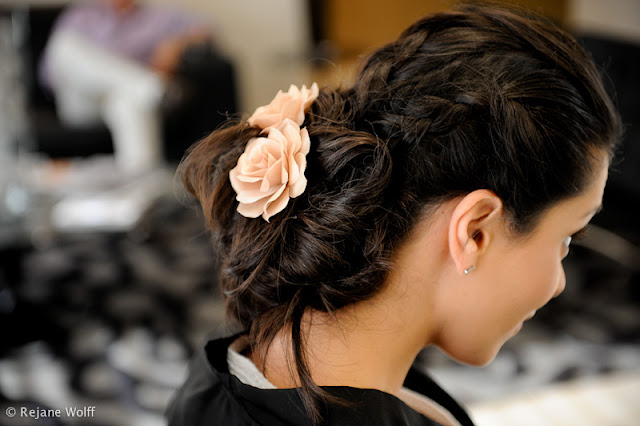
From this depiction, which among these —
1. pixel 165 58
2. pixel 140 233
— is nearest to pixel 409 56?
pixel 140 233

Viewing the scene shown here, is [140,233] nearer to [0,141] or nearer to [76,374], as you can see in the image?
[0,141]

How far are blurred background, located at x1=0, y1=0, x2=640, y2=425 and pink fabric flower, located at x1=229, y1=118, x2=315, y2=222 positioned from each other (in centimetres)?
16

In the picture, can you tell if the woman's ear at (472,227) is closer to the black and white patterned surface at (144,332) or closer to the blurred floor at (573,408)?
the blurred floor at (573,408)

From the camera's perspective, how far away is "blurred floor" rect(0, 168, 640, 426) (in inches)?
77.3

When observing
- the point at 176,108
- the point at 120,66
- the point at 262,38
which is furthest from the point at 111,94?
the point at 262,38

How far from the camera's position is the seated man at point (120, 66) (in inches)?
139

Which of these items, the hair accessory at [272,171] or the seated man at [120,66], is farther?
the seated man at [120,66]

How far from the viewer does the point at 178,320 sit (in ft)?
7.76

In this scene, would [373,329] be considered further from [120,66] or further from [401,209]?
[120,66]

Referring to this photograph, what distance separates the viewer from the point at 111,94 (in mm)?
3781

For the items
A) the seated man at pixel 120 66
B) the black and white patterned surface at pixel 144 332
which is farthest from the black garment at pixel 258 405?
the seated man at pixel 120 66

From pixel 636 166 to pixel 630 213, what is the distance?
190 mm

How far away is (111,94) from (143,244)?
123cm

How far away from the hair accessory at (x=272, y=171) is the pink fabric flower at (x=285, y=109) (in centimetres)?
2
